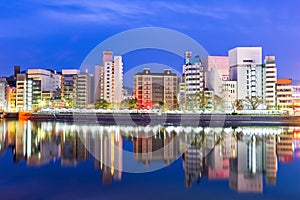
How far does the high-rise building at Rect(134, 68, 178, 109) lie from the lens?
3007 inches

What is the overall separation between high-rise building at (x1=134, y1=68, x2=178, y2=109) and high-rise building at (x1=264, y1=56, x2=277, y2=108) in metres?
21.1

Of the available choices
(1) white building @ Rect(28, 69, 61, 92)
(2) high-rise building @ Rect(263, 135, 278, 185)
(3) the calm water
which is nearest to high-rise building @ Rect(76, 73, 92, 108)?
(1) white building @ Rect(28, 69, 61, 92)

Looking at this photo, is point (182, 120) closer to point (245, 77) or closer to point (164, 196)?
point (245, 77)

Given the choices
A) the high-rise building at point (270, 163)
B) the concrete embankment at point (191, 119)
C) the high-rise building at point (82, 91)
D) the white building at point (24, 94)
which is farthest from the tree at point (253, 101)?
the white building at point (24, 94)

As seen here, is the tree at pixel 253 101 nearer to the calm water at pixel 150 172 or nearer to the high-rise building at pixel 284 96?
the high-rise building at pixel 284 96

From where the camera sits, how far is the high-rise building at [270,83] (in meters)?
59.0

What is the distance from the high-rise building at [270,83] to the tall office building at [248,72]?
0.91 metres

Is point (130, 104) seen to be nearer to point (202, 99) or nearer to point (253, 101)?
point (202, 99)

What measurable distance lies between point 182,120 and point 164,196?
39126 mm

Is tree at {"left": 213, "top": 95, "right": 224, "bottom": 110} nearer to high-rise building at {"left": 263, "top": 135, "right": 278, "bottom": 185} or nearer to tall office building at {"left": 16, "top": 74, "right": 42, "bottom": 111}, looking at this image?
high-rise building at {"left": 263, "top": 135, "right": 278, "bottom": 185}

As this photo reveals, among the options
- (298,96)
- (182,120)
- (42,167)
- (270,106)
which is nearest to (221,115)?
(182,120)

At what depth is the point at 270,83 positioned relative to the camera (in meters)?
59.2

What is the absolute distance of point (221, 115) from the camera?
155ft

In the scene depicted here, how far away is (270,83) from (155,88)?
85.4 feet
